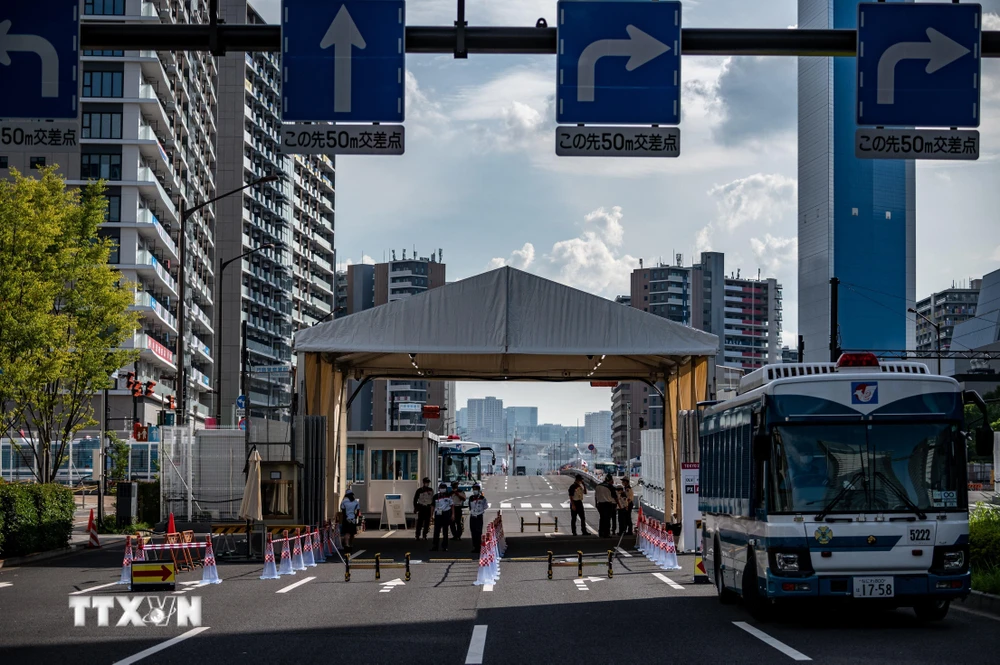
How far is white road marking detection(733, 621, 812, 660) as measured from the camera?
1366 cm

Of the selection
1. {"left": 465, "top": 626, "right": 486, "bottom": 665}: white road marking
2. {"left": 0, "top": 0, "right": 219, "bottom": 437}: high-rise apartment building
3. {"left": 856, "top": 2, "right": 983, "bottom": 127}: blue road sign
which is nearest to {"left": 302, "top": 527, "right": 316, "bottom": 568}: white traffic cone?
{"left": 465, "top": 626, "right": 486, "bottom": 665}: white road marking

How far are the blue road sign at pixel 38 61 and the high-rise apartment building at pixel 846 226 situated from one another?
555ft

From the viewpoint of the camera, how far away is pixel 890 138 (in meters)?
14.7

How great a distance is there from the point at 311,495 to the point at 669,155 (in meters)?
22.8

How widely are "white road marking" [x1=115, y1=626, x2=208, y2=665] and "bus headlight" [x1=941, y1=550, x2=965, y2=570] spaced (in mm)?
9083

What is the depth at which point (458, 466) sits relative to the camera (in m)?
69.8

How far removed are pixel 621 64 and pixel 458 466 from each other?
184 feet

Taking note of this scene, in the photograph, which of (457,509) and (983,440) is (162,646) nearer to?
(983,440)

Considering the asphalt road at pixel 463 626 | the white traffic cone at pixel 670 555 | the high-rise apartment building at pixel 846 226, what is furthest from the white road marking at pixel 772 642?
the high-rise apartment building at pixel 846 226

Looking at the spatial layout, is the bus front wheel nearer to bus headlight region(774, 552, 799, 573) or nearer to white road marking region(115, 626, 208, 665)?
bus headlight region(774, 552, 799, 573)

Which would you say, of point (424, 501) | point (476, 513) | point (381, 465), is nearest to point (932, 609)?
point (476, 513)

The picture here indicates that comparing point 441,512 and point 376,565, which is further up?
point 441,512

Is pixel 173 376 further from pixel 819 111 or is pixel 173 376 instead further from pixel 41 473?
pixel 819 111

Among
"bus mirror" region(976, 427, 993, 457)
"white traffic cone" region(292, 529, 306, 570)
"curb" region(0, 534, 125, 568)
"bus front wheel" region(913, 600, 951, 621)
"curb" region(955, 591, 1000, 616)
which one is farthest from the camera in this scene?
"curb" region(0, 534, 125, 568)
